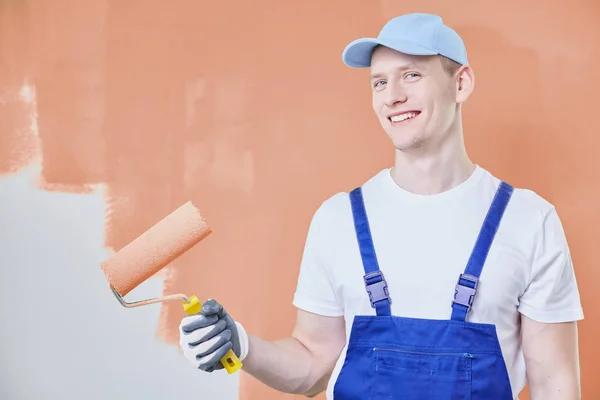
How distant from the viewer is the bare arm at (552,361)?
4.82 ft

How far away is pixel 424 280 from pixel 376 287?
0.32 ft

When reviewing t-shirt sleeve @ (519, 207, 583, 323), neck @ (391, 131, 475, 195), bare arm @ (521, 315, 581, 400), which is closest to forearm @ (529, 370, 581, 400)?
bare arm @ (521, 315, 581, 400)

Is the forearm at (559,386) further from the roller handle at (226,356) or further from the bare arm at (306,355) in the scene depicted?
the roller handle at (226,356)

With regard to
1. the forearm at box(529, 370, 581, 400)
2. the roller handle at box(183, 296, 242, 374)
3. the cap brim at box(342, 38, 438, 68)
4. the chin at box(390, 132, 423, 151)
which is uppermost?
the cap brim at box(342, 38, 438, 68)

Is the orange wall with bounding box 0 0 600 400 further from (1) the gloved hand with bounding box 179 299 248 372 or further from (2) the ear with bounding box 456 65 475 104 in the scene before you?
(1) the gloved hand with bounding box 179 299 248 372

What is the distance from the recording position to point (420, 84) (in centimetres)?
156

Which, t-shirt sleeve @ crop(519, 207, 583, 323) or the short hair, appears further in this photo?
the short hair

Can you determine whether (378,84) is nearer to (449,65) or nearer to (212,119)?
(449,65)

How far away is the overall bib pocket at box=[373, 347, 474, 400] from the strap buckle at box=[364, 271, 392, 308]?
0.35ft

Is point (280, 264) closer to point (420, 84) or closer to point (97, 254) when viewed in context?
point (97, 254)

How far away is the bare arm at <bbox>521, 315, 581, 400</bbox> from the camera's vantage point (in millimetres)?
1469

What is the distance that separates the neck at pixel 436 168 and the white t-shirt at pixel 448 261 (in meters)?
0.02

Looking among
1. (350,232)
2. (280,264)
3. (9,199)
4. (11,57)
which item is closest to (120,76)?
(11,57)

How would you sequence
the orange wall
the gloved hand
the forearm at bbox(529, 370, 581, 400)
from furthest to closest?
1. the orange wall
2. the forearm at bbox(529, 370, 581, 400)
3. the gloved hand
